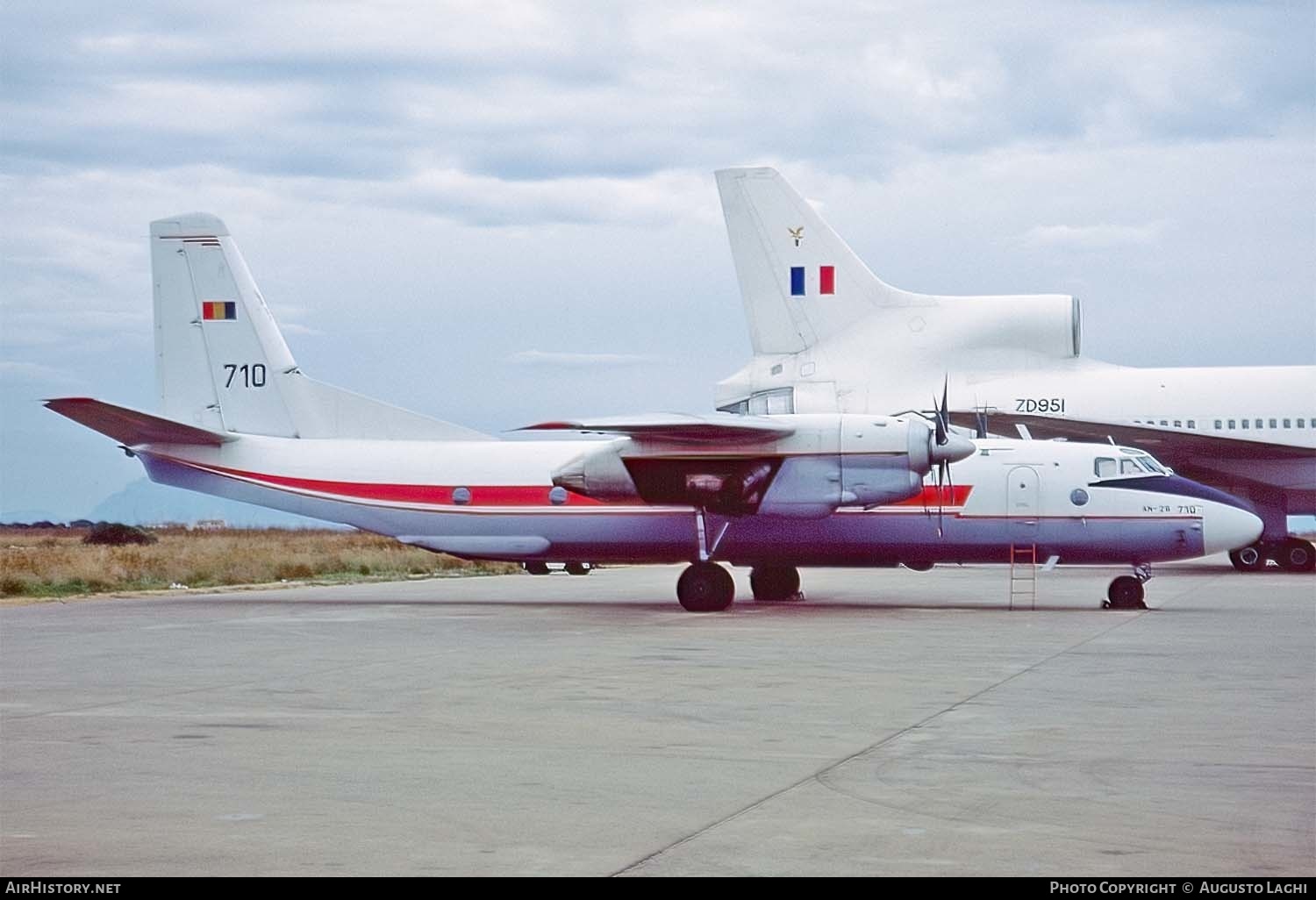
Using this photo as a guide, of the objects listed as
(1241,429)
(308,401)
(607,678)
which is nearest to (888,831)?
(607,678)

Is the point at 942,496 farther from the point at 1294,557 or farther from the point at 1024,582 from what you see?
the point at 1294,557

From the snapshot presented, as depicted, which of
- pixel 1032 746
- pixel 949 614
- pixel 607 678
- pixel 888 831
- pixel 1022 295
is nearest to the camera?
pixel 888 831

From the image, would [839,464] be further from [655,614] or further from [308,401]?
[308,401]

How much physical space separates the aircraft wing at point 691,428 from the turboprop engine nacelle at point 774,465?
3cm

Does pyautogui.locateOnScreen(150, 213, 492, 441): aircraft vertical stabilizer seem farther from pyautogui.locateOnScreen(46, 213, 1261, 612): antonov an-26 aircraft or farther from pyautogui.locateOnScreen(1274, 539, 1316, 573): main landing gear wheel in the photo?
pyautogui.locateOnScreen(1274, 539, 1316, 573): main landing gear wheel

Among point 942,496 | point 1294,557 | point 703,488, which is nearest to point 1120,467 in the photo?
point 942,496

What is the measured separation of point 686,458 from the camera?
78.3 feet

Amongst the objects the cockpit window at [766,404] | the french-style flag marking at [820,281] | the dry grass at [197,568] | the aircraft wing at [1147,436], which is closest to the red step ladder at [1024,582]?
the aircraft wing at [1147,436]

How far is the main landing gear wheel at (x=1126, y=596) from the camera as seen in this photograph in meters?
A: 24.2

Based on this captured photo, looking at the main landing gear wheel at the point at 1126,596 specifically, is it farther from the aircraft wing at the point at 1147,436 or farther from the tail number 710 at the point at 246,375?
the tail number 710 at the point at 246,375

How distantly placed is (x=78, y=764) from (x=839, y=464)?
15.3m

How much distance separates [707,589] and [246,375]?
9.92 metres

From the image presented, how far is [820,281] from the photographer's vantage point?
4025 centimetres

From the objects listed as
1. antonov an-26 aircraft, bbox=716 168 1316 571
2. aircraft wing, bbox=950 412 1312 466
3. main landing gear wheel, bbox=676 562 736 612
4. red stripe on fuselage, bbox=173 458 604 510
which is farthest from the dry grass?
aircraft wing, bbox=950 412 1312 466
